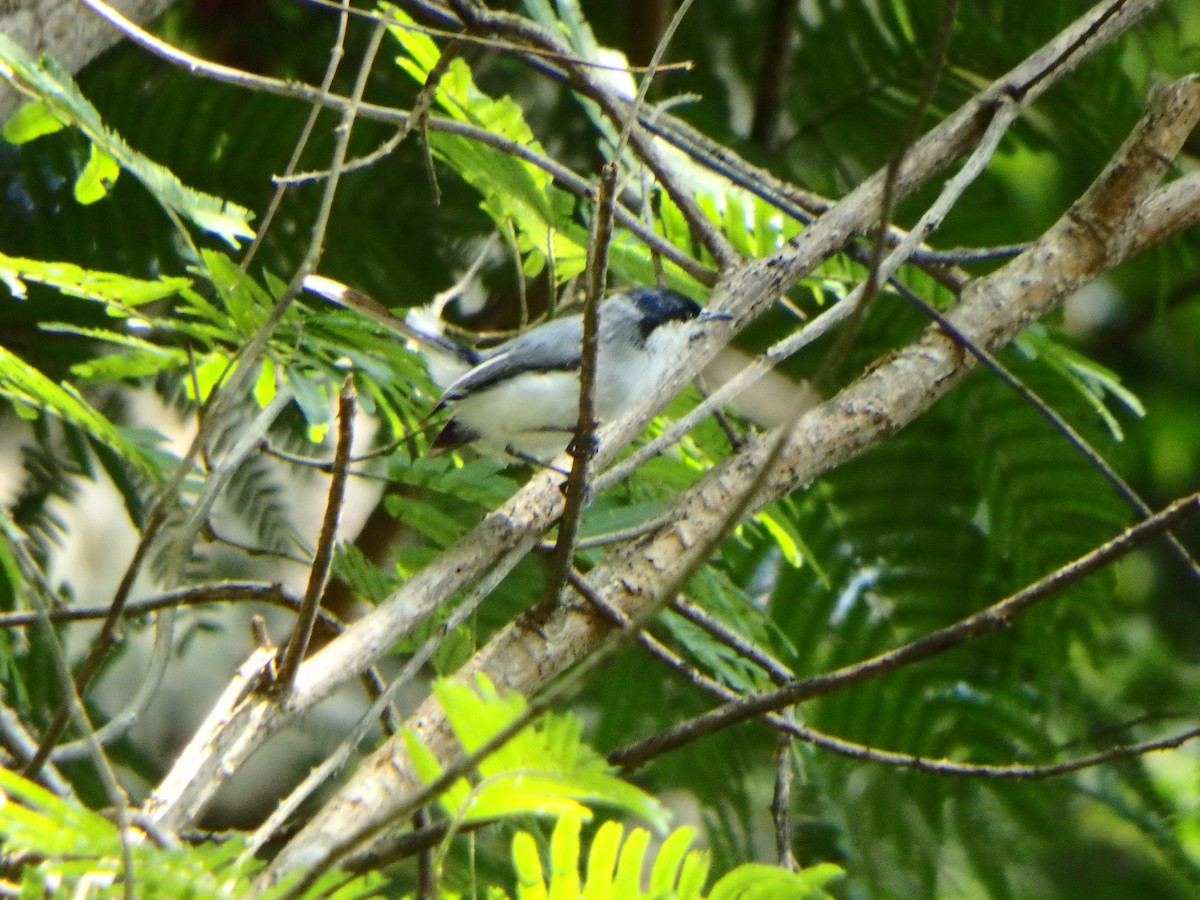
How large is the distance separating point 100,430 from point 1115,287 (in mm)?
3477

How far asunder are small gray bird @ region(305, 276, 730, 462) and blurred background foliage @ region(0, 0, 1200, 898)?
0.61 feet

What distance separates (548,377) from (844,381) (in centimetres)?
77

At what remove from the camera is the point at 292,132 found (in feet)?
9.29

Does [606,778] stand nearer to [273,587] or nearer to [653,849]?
[273,587]

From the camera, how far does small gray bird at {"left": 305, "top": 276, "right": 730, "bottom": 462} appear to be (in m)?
2.42

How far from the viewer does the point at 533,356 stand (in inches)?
98.6

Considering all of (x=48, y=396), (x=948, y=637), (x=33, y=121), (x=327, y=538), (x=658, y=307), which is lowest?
(x=948, y=637)

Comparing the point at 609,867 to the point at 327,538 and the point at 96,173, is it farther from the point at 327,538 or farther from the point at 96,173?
the point at 96,173

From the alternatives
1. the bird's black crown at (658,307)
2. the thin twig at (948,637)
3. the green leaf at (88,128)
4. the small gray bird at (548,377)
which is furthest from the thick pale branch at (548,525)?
the bird's black crown at (658,307)

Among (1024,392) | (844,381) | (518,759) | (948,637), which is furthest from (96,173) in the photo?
(844,381)

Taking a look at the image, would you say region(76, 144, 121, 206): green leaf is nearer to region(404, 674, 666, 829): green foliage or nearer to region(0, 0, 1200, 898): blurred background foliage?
region(404, 674, 666, 829): green foliage

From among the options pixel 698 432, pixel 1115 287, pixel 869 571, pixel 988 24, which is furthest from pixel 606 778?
pixel 1115 287

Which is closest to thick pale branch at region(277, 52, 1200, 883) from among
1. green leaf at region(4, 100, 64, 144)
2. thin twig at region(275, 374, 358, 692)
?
thin twig at region(275, 374, 358, 692)

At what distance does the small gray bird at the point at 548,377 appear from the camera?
7.95ft
